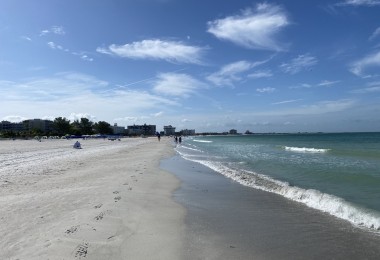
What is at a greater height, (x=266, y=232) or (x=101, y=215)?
(x=101, y=215)

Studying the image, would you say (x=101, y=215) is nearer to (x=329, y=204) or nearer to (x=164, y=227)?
(x=164, y=227)

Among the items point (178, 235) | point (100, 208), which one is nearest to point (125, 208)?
point (100, 208)

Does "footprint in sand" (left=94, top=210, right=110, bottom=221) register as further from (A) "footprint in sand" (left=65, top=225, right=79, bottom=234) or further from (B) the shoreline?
(A) "footprint in sand" (left=65, top=225, right=79, bottom=234)

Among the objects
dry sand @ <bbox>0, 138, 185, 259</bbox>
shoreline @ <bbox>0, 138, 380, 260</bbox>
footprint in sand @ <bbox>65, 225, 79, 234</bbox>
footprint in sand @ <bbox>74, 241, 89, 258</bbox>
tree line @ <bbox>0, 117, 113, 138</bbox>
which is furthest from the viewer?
tree line @ <bbox>0, 117, 113, 138</bbox>

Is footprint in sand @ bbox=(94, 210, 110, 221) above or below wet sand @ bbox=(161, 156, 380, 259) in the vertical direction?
above

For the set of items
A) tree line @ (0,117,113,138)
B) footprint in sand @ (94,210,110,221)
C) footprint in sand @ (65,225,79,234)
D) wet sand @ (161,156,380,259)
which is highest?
tree line @ (0,117,113,138)

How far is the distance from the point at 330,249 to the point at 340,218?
275 cm

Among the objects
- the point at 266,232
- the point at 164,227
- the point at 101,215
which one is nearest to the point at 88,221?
the point at 101,215

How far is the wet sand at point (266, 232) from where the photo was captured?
6176 mm

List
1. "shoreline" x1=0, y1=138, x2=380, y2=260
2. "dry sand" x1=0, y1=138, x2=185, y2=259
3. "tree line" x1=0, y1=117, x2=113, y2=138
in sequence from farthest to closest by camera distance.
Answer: "tree line" x1=0, y1=117, x2=113, y2=138 < "shoreline" x1=0, y1=138, x2=380, y2=260 < "dry sand" x1=0, y1=138, x2=185, y2=259

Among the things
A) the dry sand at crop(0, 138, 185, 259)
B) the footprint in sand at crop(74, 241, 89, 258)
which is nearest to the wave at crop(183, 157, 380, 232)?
the dry sand at crop(0, 138, 185, 259)

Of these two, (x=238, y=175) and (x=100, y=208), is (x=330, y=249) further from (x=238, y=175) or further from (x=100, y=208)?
(x=238, y=175)

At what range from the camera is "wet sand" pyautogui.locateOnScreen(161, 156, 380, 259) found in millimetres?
6176

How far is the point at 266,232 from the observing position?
295 inches
